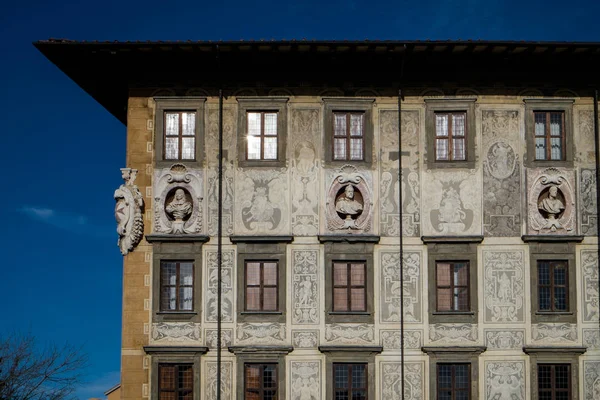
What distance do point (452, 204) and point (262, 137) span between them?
582 centimetres

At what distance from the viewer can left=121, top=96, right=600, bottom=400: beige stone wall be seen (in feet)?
70.8

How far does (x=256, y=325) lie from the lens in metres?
21.6

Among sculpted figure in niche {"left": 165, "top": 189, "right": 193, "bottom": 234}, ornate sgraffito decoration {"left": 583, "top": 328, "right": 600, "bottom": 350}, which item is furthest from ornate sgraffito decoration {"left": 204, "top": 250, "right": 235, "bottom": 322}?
ornate sgraffito decoration {"left": 583, "top": 328, "right": 600, "bottom": 350}

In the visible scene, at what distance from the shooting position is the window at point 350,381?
70.6ft

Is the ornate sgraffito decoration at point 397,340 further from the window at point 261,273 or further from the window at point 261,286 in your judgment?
the window at point 261,286

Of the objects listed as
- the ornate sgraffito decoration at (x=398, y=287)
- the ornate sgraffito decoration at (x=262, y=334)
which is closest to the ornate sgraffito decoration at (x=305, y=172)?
the ornate sgraffito decoration at (x=398, y=287)

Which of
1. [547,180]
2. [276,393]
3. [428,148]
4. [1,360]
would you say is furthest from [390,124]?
[1,360]

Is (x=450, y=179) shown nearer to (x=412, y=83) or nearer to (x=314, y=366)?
(x=412, y=83)

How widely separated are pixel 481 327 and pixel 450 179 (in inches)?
169

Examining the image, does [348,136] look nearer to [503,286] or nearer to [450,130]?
[450,130]

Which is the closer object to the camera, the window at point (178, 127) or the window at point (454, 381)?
the window at point (454, 381)

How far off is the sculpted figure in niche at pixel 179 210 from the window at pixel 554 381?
35.7 feet

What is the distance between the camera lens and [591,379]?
21.7m

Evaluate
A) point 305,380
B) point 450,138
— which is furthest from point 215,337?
point 450,138
